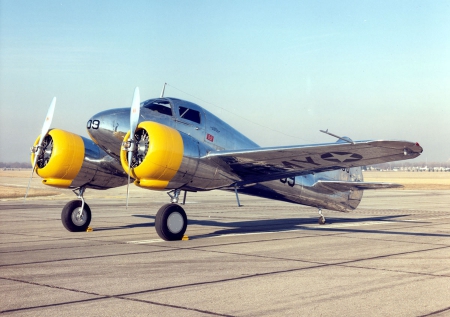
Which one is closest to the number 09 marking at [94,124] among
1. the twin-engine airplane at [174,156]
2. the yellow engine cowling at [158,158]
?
the twin-engine airplane at [174,156]

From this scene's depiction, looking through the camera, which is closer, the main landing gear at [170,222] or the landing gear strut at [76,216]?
the main landing gear at [170,222]

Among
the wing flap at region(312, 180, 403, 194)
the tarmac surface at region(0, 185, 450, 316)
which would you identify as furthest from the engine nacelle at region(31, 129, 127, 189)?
the wing flap at region(312, 180, 403, 194)

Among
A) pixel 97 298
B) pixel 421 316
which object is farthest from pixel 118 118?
pixel 421 316

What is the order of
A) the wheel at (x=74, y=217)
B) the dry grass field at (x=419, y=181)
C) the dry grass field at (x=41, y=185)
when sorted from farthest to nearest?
1. the dry grass field at (x=419, y=181)
2. the dry grass field at (x=41, y=185)
3. the wheel at (x=74, y=217)

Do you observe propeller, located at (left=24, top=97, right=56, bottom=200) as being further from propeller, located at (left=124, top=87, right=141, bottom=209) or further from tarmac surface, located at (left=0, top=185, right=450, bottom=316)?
propeller, located at (left=124, top=87, right=141, bottom=209)

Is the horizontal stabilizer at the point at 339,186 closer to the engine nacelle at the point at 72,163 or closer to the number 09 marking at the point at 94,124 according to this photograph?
→ the engine nacelle at the point at 72,163

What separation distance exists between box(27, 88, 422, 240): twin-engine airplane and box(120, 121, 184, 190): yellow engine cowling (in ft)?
0.07

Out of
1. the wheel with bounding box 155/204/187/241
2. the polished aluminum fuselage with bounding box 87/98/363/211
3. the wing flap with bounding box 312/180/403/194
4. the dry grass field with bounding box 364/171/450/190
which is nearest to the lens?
the wheel with bounding box 155/204/187/241

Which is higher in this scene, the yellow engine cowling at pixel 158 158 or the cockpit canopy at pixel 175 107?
the cockpit canopy at pixel 175 107

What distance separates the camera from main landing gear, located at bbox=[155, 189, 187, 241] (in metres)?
12.4

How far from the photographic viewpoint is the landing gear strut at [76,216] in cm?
1515

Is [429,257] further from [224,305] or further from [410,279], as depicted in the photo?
Result: [224,305]

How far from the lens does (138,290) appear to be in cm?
693

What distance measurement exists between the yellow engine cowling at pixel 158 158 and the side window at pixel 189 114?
1424 millimetres
